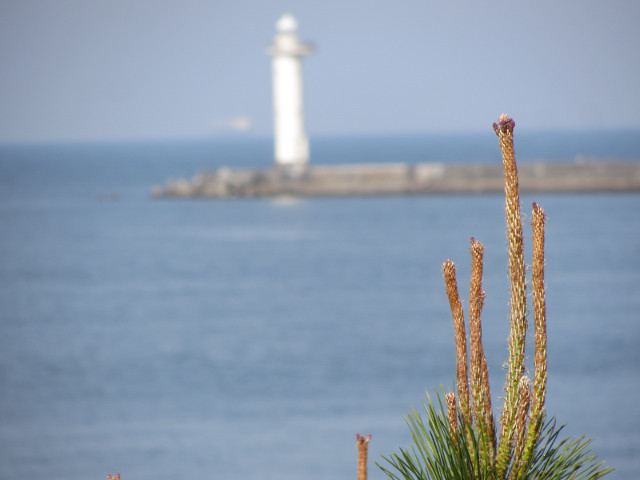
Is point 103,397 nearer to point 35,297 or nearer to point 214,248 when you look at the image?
point 35,297

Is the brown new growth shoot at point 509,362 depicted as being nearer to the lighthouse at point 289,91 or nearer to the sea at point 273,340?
the sea at point 273,340

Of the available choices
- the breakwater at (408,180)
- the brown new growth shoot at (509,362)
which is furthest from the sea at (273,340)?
the breakwater at (408,180)

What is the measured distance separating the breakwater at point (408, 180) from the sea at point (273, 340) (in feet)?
14.8

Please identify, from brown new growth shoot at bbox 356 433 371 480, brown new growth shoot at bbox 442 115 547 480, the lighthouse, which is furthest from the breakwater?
brown new growth shoot at bbox 356 433 371 480

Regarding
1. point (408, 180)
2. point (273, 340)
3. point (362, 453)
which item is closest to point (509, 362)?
point (362, 453)

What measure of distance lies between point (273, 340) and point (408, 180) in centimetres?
4439

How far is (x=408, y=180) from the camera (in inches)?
2872

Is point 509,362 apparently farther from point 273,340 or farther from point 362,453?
point 273,340

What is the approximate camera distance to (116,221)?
72.3m

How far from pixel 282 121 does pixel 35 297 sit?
112ft

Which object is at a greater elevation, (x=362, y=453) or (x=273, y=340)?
(x=273, y=340)

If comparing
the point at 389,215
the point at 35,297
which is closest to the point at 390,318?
the point at 35,297

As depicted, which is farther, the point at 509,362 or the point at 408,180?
the point at 408,180

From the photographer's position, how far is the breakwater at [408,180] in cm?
6912
